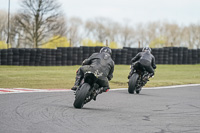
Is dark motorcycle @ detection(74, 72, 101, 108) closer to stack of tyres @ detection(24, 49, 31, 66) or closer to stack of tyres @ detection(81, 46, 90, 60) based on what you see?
stack of tyres @ detection(24, 49, 31, 66)

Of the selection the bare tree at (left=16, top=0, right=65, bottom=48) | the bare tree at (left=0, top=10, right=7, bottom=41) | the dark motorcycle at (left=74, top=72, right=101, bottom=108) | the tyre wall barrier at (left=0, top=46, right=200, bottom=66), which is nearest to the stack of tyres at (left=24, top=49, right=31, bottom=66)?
→ the tyre wall barrier at (left=0, top=46, right=200, bottom=66)

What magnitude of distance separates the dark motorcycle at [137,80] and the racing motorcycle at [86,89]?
3.91 metres

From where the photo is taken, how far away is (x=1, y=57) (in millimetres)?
26094

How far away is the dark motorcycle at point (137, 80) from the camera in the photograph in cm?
1257

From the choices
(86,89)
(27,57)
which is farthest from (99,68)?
(27,57)

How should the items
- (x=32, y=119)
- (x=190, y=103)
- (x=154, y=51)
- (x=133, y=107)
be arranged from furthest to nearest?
(x=154, y=51), (x=190, y=103), (x=133, y=107), (x=32, y=119)

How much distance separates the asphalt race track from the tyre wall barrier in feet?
53.6

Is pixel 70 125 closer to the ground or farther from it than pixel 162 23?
closer to the ground

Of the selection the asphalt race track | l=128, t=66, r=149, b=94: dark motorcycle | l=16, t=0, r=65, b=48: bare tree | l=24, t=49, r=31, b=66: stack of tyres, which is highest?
l=16, t=0, r=65, b=48: bare tree

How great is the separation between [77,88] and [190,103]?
11.1 ft

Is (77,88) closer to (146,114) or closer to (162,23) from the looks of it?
(146,114)

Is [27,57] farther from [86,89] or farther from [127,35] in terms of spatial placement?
[127,35]

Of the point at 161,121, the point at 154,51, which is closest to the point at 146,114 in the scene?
the point at 161,121

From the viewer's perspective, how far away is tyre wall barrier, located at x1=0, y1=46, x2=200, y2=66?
26202mm
